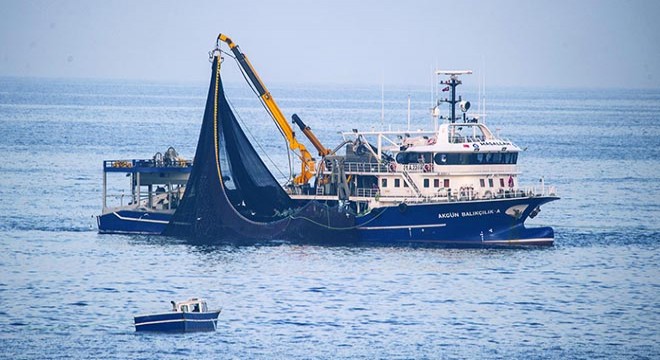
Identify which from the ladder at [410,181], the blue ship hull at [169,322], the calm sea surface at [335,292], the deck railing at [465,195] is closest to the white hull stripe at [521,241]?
the calm sea surface at [335,292]

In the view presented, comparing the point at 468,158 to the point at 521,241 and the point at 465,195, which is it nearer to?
the point at 465,195

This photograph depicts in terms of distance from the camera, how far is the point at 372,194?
83.5 metres

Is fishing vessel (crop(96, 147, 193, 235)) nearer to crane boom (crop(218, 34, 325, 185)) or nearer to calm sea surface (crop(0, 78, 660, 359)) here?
calm sea surface (crop(0, 78, 660, 359))

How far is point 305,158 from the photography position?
86.8 metres

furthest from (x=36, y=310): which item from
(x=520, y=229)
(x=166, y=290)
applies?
(x=520, y=229)

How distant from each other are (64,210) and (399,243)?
25.8m

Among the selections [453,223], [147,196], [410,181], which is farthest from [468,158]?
[147,196]

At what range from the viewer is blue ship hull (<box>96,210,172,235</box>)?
85.6 m

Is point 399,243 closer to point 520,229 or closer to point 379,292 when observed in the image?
point 520,229

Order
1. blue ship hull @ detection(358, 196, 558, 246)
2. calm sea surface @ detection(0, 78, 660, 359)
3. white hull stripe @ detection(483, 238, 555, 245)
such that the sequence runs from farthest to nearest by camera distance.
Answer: white hull stripe @ detection(483, 238, 555, 245) → blue ship hull @ detection(358, 196, 558, 246) → calm sea surface @ detection(0, 78, 660, 359)

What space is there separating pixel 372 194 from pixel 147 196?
14.0 meters

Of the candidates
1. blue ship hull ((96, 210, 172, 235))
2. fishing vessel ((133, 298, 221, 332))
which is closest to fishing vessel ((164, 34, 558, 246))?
blue ship hull ((96, 210, 172, 235))

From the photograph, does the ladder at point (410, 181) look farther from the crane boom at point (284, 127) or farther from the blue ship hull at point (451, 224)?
the crane boom at point (284, 127)

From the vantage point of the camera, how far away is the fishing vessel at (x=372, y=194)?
8088 centimetres
